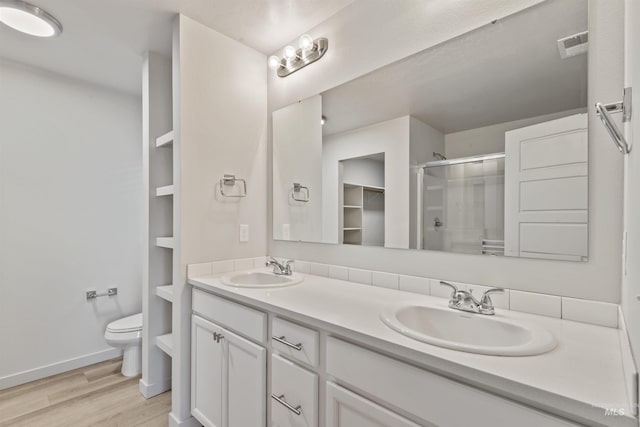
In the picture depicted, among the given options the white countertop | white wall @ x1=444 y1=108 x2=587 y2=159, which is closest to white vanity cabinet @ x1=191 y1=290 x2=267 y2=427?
the white countertop

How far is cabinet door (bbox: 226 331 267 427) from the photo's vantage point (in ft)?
4.21

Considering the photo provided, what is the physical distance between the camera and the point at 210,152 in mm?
1850

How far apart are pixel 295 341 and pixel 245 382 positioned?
1.40 ft

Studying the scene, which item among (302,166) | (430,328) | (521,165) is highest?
(302,166)

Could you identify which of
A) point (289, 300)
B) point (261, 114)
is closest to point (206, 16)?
point (261, 114)

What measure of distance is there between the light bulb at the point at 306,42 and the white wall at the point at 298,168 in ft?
0.95

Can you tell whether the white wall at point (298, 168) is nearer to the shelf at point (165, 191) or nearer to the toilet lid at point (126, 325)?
the shelf at point (165, 191)

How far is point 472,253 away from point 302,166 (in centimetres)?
115

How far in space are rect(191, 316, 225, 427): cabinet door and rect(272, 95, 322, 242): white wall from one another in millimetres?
763

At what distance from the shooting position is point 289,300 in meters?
1.28

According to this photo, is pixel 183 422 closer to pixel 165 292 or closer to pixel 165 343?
pixel 165 343

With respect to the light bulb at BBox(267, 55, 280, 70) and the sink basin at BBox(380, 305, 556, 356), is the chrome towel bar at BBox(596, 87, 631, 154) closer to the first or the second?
the sink basin at BBox(380, 305, 556, 356)

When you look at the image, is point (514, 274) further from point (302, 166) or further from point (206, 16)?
point (206, 16)

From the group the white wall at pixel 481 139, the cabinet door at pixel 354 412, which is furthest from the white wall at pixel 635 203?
→ the cabinet door at pixel 354 412
